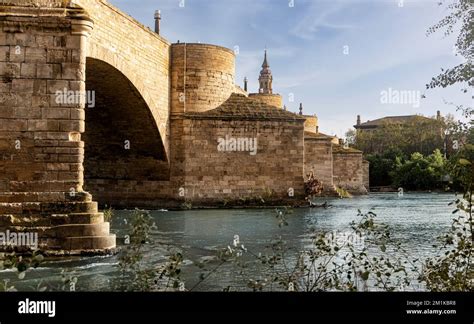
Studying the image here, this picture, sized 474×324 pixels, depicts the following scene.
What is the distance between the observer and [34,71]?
355 inches

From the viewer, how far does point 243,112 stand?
78.3ft

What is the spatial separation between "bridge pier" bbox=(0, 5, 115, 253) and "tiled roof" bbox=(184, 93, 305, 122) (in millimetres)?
14064

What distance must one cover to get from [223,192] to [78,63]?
568 inches

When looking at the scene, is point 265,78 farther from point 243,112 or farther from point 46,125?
point 46,125

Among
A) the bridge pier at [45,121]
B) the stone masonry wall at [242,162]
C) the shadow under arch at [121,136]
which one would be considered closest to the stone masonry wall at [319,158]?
the stone masonry wall at [242,162]

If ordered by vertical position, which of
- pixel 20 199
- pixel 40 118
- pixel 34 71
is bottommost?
pixel 20 199

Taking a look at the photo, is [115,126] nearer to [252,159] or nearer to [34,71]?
[252,159]

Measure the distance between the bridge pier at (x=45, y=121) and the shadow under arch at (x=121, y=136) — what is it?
883 cm

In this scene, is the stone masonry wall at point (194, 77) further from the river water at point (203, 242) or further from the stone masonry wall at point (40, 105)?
the stone masonry wall at point (40, 105)

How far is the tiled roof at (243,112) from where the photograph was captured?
23.3 metres

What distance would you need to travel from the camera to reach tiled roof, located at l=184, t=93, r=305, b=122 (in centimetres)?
2328

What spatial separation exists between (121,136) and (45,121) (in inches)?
541
